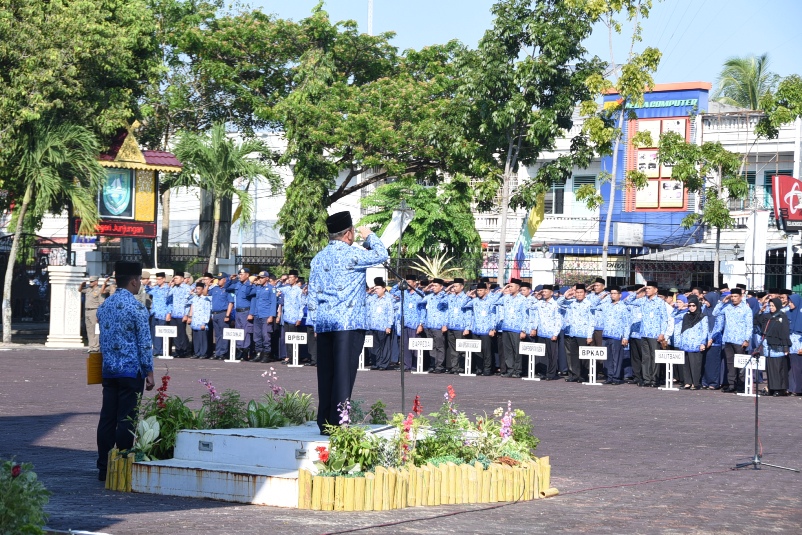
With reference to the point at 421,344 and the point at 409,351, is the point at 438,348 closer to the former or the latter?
the point at 409,351

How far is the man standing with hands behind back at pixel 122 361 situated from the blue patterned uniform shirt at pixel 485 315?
49.3 feet

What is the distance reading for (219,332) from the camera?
27.9 meters

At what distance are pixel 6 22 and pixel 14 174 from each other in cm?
400

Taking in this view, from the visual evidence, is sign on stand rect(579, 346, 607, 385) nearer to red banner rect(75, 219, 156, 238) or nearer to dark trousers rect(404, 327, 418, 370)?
dark trousers rect(404, 327, 418, 370)

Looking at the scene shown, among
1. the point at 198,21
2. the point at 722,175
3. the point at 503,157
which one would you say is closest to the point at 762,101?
the point at 722,175

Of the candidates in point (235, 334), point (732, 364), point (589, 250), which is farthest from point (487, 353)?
point (589, 250)

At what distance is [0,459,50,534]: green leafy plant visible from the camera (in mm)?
6273

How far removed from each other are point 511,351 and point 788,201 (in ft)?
32.5

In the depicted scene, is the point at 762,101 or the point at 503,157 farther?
the point at 503,157

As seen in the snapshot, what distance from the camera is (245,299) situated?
27438 millimetres

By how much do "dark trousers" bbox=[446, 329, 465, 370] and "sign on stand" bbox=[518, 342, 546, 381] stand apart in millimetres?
1797

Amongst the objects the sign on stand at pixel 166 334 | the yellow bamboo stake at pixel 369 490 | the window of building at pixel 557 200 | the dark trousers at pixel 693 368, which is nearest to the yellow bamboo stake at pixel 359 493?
the yellow bamboo stake at pixel 369 490

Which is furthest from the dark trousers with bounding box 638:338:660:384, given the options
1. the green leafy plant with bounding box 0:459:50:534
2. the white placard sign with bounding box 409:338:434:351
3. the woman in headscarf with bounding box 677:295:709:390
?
the green leafy plant with bounding box 0:459:50:534

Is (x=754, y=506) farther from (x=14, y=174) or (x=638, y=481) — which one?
(x=14, y=174)
